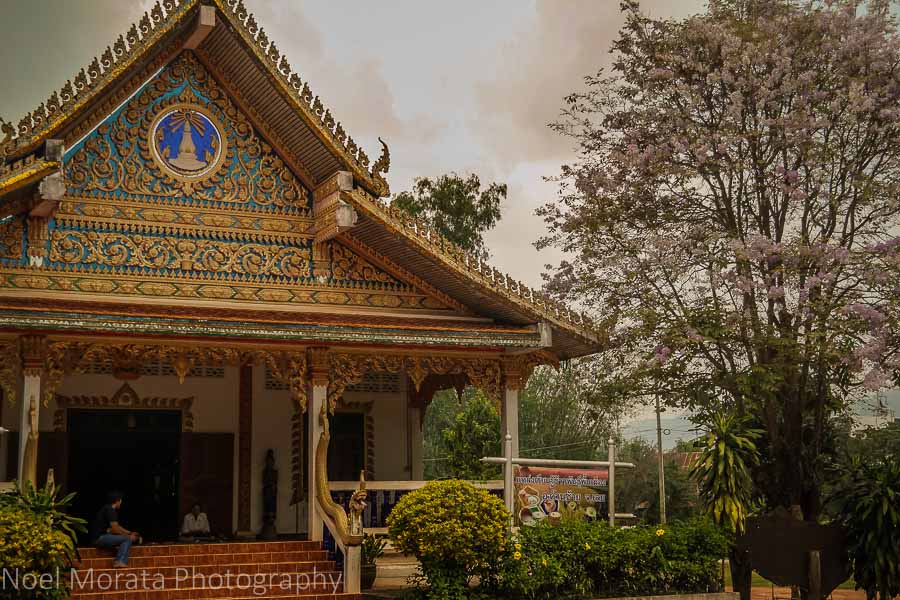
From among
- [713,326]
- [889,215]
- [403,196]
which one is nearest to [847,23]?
[889,215]

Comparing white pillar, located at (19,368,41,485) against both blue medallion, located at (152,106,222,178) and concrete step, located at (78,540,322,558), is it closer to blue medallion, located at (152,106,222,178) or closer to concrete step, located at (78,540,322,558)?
concrete step, located at (78,540,322,558)

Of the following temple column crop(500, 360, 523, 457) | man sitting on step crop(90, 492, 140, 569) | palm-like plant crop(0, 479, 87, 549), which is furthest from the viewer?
temple column crop(500, 360, 523, 457)

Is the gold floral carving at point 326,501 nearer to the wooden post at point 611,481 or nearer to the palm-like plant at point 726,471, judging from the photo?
the wooden post at point 611,481

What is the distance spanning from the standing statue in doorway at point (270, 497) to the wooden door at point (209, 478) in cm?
50

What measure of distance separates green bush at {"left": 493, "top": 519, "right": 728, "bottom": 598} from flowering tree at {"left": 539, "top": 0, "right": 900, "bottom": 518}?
279 cm

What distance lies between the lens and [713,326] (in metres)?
16.1

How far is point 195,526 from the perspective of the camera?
15.6 metres

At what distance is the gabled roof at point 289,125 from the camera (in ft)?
45.0

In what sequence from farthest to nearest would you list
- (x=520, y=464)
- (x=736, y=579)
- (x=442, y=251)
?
1. (x=736, y=579)
2. (x=442, y=251)
3. (x=520, y=464)

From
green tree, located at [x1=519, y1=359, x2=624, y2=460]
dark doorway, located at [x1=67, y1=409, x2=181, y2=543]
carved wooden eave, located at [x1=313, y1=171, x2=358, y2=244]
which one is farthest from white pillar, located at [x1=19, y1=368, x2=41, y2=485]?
green tree, located at [x1=519, y1=359, x2=624, y2=460]

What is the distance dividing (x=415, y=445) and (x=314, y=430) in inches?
166

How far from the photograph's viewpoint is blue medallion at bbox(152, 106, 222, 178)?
14430 mm

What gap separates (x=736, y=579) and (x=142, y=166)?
10.2 meters

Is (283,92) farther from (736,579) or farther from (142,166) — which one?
(736,579)
